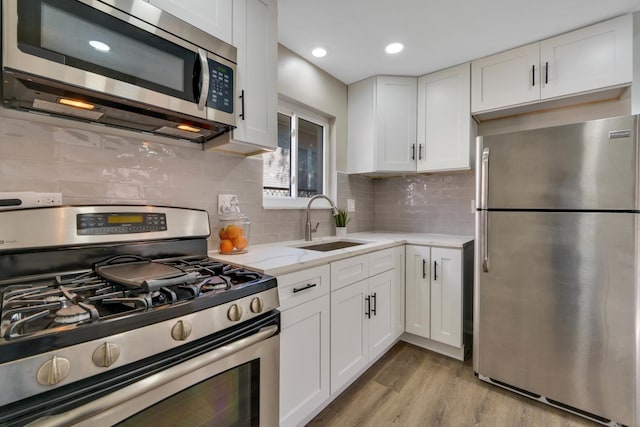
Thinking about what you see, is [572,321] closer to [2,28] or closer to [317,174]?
[317,174]

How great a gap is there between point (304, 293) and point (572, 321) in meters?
1.50

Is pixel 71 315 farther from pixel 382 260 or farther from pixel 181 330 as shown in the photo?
pixel 382 260

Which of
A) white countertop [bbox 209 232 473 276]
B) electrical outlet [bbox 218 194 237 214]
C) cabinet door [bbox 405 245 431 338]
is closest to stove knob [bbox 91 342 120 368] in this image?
white countertop [bbox 209 232 473 276]

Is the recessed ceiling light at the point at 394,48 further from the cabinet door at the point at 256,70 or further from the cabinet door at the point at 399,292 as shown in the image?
the cabinet door at the point at 399,292

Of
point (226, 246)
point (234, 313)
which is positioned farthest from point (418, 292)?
point (234, 313)

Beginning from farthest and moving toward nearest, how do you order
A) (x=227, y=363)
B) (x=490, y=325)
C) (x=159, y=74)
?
(x=490, y=325), (x=159, y=74), (x=227, y=363)

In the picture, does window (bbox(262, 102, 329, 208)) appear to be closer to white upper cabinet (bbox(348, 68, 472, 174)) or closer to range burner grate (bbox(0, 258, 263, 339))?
white upper cabinet (bbox(348, 68, 472, 174))

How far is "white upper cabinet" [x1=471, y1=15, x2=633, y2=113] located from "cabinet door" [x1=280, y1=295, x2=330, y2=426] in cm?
205

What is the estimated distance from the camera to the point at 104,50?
0.96 meters

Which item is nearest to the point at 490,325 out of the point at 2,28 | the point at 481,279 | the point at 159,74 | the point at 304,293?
the point at 481,279

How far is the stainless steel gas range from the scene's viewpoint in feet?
1.98

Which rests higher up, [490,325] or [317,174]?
[317,174]

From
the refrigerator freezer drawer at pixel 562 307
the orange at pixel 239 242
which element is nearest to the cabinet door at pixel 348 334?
the orange at pixel 239 242

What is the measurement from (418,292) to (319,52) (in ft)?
6.64
